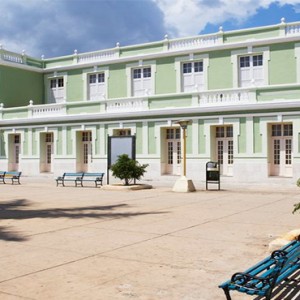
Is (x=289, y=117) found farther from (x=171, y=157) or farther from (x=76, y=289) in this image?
(x=76, y=289)

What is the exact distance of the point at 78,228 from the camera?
999cm

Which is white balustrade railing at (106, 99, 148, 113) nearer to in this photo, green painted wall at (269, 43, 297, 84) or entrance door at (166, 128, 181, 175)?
entrance door at (166, 128, 181, 175)

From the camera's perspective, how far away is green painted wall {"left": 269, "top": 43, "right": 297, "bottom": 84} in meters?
27.0

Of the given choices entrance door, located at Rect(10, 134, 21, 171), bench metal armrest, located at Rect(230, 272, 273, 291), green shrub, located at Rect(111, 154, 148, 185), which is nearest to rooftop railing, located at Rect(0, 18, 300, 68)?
entrance door, located at Rect(10, 134, 21, 171)

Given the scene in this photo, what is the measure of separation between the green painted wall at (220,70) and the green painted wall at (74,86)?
10.3 metres

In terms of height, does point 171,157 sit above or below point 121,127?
below

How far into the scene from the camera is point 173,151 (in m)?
27.5

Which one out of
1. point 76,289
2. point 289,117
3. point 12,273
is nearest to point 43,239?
point 12,273

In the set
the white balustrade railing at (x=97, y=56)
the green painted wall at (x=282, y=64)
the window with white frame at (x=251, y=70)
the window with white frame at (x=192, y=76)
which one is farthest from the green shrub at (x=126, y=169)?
the white balustrade railing at (x=97, y=56)

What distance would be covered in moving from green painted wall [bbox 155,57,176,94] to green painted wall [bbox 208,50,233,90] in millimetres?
2596

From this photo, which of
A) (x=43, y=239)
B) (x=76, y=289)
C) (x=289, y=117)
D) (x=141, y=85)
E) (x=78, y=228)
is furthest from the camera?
(x=141, y=85)

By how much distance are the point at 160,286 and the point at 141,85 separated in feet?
88.9

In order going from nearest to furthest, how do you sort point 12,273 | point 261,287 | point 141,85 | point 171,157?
point 261,287, point 12,273, point 171,157, point 141,85

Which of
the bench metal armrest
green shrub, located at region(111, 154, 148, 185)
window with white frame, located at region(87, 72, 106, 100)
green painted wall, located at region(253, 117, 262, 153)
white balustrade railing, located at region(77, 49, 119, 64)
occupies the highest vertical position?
white balustrade railing, located at region(77, 49, 119, 64)
